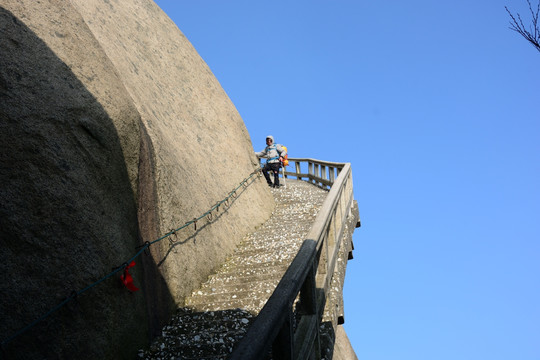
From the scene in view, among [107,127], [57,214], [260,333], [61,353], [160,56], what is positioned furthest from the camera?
[160,56]

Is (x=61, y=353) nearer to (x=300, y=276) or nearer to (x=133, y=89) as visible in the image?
(x=300, y=276)

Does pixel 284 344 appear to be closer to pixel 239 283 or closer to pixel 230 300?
pixel 230 300

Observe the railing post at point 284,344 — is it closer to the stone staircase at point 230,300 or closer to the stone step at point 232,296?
the stone staircase at point 230,300

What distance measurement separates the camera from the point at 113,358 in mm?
5504

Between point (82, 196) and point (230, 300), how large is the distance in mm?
2779

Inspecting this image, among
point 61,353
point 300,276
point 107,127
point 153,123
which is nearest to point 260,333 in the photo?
point 300,276

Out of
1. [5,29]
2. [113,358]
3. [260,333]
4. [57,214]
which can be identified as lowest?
[113,358]

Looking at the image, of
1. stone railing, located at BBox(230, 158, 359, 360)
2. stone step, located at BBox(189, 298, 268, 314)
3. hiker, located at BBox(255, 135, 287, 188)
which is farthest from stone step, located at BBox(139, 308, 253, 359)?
hiker, located at BBox(255, 135, 287, 188)

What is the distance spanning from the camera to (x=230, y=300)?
7441 millimetres

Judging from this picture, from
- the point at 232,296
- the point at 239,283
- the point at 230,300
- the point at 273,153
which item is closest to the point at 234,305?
the point at 230,300

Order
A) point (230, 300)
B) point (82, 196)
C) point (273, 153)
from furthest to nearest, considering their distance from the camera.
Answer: point (273, 153)
point (230, 300)
point (82, 196)

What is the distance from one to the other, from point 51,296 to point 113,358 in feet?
3.55

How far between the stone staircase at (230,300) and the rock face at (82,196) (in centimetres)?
23

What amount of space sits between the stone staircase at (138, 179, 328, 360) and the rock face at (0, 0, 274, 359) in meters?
0.23
